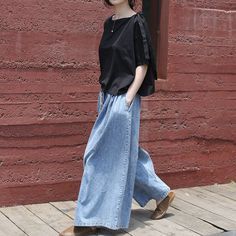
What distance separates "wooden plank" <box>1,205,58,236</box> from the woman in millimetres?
202

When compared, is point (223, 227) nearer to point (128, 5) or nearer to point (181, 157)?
point (181, 157)

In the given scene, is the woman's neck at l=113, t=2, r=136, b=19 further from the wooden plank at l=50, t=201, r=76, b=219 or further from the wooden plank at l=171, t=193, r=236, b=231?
the wooden plank at l=171, t=193, r=236, b=231

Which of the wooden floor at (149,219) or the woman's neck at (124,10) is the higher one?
the woman's neck at (124,10)

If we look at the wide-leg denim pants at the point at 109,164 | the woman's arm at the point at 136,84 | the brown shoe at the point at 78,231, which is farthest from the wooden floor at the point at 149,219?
the woman's arm at the point at 136,84

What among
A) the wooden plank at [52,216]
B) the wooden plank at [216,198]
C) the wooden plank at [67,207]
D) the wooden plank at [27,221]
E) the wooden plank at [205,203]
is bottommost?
the wooden plank at [216,198]

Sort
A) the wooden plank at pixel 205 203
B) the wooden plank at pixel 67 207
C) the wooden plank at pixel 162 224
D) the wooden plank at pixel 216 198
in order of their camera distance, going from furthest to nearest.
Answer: the wooden plank at pixel 216 198
the wooden plank at pixel 205 203
the wooden plank at pixel 67 207
the wooden plank at pixel 162 224

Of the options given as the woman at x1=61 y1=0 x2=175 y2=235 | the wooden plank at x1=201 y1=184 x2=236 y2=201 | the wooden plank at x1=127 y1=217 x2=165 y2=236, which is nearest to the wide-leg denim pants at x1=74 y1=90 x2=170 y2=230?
the woman at x1=61 y1=0 x2=175 y2=235

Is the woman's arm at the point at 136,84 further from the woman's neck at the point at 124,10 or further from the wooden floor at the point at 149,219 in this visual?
the wooden floor at the point at 149,219

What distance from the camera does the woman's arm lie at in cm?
412

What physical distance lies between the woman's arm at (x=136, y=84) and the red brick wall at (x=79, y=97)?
875mm

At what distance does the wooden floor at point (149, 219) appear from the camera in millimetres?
4344

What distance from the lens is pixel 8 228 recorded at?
430cm

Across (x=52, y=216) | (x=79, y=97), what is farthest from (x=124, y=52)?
(x=52, y=216)

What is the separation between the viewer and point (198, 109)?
5.53m
